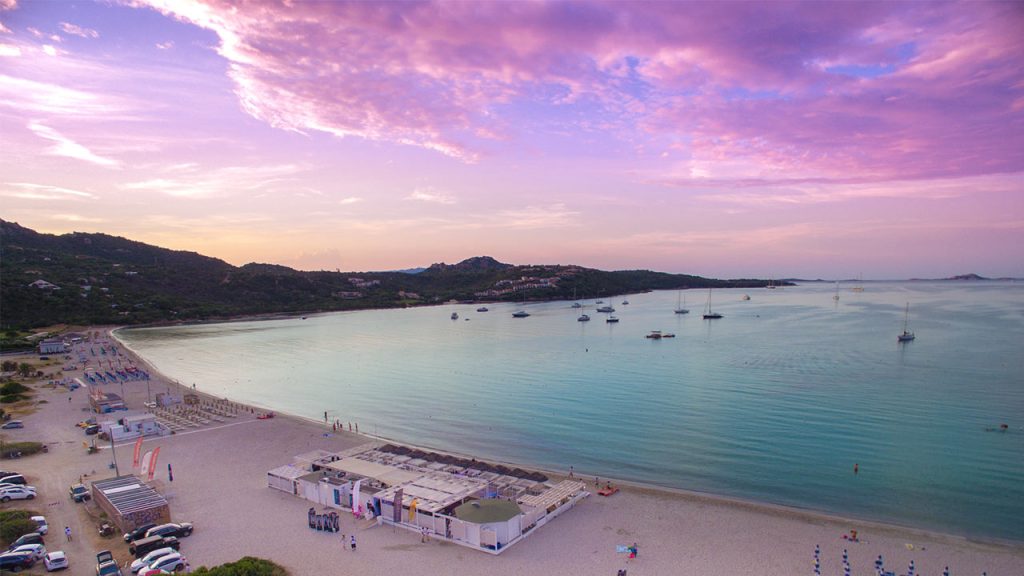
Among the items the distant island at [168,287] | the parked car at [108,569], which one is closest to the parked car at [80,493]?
the parked car at [108,569]

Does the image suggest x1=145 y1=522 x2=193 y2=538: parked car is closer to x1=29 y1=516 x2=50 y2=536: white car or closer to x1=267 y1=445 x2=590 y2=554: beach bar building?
x1=29 y1=516 x2=50 y2=536: white car

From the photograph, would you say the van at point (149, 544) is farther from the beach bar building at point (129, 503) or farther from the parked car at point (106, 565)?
the beach bar building at point (129, 503)

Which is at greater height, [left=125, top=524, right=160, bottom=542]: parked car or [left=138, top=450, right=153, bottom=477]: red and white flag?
[left=138, top=450, right=153, bottom=477]: red and white flag

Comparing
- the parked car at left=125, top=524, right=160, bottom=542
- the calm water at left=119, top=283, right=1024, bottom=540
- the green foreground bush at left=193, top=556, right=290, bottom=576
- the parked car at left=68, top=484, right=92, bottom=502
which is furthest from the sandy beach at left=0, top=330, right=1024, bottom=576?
the calm water at left=119, top=283, right=1024, bottom=540

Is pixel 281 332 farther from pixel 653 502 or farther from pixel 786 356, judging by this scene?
pixel 653 502

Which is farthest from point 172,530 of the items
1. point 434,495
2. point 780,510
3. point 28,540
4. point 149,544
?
point 780,510

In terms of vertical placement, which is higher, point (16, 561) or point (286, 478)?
point (16, 561)

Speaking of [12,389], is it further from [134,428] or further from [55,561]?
[55,561]

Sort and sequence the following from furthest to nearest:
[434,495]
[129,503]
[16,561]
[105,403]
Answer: [105,403] < [434,495] < [129,503] < [16,561]
